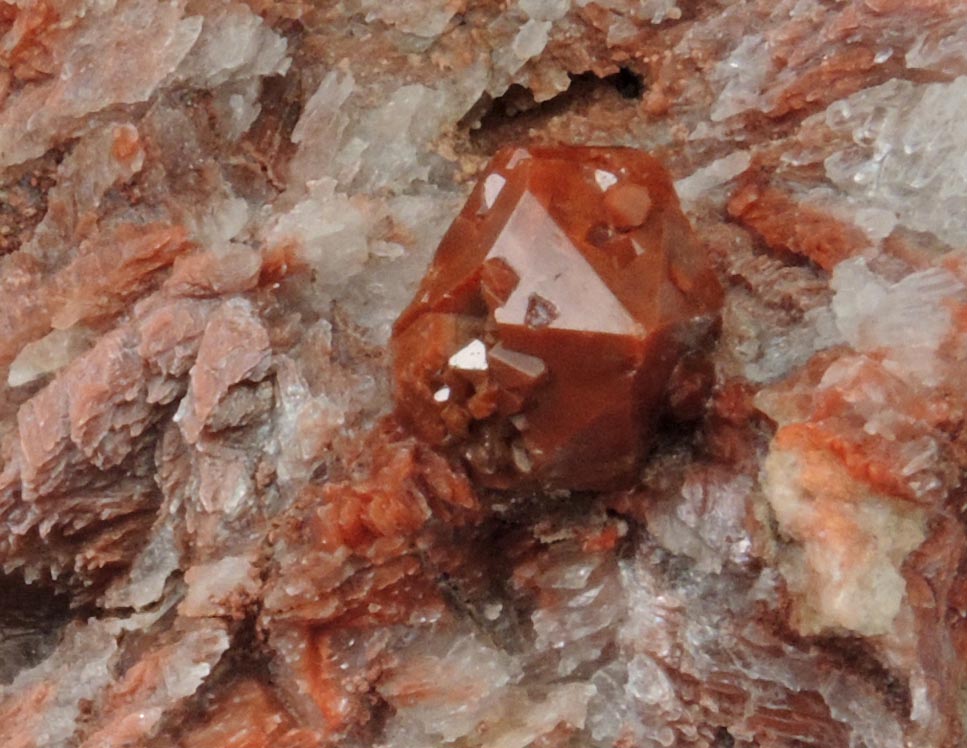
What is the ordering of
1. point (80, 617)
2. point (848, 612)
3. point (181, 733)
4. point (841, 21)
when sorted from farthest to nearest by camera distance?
point (80, 617) → point (841, 21) → point (181, 733) → point (848, 612)

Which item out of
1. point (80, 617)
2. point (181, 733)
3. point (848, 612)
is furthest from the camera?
point (80, 617)

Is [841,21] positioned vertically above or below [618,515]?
above

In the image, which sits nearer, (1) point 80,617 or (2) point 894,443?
(2) point 894,443

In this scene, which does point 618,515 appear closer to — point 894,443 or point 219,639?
point 894,443

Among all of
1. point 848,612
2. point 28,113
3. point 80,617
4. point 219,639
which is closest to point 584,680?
point 848,612
